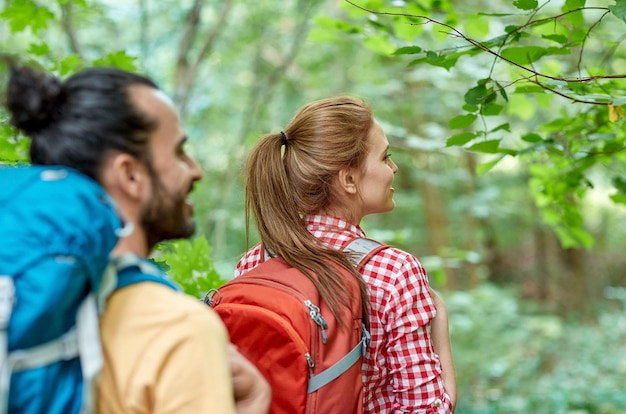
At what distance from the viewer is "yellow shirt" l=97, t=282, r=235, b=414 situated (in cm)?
101

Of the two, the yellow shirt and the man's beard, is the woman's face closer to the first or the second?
the man's beard

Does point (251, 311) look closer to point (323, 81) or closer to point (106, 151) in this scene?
point (106, 151)

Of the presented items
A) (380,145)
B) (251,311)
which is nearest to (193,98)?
(380,145)

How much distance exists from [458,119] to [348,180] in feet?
1.81

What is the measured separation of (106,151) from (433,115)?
901 centimetres

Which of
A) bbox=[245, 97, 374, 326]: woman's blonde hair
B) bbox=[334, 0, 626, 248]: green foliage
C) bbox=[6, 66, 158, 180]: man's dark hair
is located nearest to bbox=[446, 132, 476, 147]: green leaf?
bbox=[334, 0, 626, 248]: green foliage

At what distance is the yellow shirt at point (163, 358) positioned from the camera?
39.6 inches

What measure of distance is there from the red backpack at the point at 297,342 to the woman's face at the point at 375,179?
42 cm

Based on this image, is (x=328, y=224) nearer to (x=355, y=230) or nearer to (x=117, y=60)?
(x=355, y=230)

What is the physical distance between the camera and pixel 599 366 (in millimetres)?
8508

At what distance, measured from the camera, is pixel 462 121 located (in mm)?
2275

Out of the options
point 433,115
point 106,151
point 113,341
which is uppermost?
point 106,151

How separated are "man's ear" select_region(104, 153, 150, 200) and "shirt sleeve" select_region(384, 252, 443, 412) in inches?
33.3

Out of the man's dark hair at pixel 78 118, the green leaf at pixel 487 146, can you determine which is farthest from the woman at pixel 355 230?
the man's dark hair at pixel 78 118
